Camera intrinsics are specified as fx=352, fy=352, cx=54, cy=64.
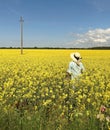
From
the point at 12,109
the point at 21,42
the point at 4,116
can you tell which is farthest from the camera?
the point at 21,42

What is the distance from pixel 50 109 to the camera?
667cm

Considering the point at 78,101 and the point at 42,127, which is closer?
the point at 42,127

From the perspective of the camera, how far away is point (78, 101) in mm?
6496

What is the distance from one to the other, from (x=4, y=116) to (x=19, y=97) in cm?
121

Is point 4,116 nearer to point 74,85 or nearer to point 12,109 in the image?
point 12,109

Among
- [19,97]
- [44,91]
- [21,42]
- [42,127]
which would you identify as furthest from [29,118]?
[21,42]

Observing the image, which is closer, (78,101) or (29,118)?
(29,118)

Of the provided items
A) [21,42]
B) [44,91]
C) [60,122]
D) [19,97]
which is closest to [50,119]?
[60,122]

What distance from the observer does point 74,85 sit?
26.7 ft

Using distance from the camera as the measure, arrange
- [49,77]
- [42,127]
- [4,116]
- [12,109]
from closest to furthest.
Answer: [42,127], [4,116], [12,109], [49,77]

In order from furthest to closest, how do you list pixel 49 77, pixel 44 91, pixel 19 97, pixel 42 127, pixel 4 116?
pixel 49 77 → pixel 44 91 → pixel 19 97 → pixel 4 116 → pixel 42 127

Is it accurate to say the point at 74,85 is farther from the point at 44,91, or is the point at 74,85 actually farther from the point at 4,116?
the point at 4,116

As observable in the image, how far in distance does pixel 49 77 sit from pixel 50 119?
14.0ft

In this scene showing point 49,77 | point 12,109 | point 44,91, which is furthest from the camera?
point 49,77
